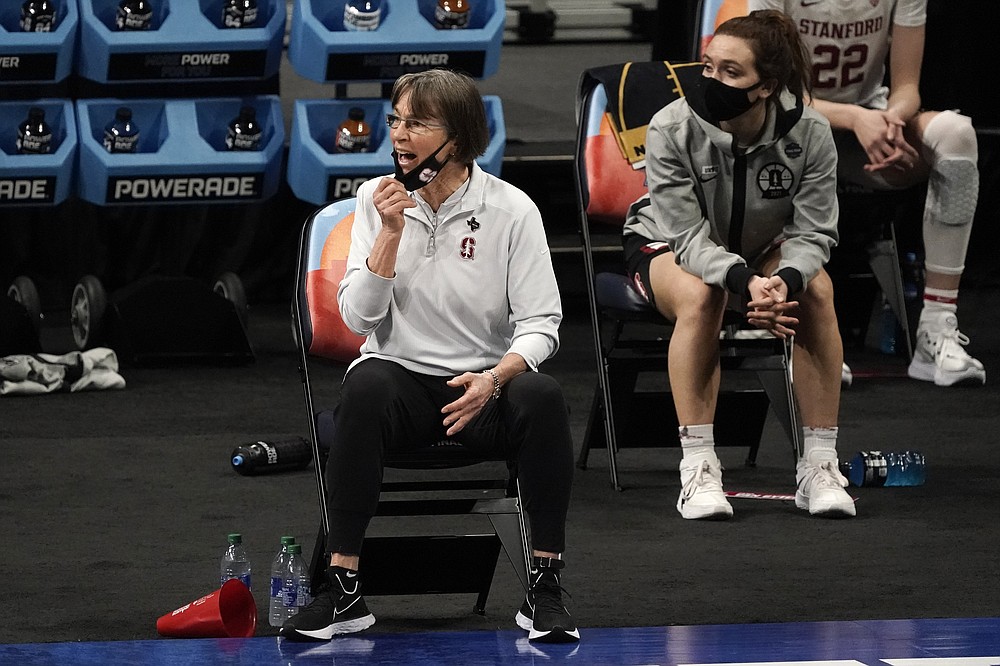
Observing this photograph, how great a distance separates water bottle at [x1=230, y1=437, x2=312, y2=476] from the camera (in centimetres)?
425

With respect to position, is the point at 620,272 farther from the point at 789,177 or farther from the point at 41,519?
the point at 41,519

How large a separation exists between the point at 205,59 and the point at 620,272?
6.44ft

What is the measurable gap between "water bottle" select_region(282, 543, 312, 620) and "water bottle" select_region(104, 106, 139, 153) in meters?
2.80

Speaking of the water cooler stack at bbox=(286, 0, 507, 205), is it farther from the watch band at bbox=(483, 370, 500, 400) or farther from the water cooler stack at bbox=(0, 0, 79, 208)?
the watch band at bbox=(483, 370, 500, 400)

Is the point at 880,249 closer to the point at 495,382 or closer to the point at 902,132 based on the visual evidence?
the point at 902,132

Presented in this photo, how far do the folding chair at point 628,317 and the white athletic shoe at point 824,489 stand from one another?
316mm

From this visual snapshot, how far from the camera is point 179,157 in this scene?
18.3ft

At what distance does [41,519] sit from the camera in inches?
151

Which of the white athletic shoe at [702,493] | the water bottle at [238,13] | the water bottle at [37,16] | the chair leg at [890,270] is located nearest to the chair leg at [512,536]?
the white athletic shoe at [702,493]

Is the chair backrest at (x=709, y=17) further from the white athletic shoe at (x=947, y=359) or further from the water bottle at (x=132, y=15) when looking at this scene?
the water bottle at (x=132, y=15)

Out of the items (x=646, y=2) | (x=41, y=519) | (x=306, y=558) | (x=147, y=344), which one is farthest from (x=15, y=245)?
(x=646, y=2)

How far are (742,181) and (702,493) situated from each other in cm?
73

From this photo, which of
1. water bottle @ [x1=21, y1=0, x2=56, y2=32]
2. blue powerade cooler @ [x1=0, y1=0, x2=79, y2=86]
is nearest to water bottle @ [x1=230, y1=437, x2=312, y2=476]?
blue powerade cooler @ [x1=0, y1=0, x2=79, y2=86]

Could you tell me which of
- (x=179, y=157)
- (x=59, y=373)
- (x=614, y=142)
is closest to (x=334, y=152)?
(x=179, y=157)
